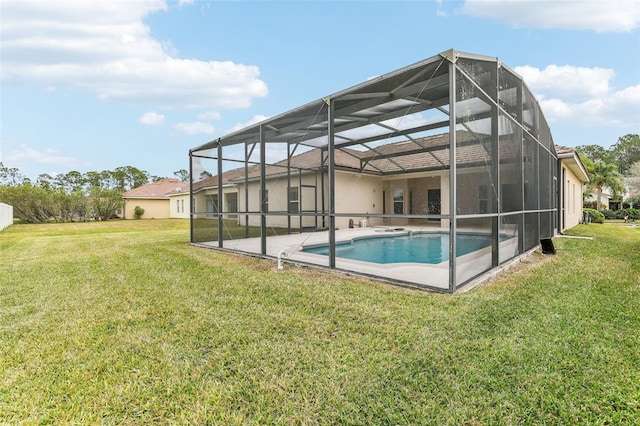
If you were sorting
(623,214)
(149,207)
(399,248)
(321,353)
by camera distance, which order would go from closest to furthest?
1. (321,353)
2. (399,248)
3. (623,214)
4. (149,207)

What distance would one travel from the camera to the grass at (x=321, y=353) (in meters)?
1.94

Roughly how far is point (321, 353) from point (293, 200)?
8.85 metres

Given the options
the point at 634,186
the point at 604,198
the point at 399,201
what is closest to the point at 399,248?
the point at 399,201

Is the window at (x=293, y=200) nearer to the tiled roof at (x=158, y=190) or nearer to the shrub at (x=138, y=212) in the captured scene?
the tiled roof at (x=158, y=190)

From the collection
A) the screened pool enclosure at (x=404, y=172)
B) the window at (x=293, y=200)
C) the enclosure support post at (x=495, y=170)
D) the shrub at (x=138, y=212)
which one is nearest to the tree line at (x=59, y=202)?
the shrub at (x=138, y=212)

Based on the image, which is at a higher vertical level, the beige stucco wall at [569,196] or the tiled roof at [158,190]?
the tiled roof at [158,190]

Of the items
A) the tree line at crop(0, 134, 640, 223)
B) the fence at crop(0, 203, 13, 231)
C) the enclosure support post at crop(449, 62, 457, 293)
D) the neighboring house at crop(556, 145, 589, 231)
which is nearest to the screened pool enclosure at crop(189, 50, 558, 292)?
the enclosure support post at crop(449, 62, 457, 293)

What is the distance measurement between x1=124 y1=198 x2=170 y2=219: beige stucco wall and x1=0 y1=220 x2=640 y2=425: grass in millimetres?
25569

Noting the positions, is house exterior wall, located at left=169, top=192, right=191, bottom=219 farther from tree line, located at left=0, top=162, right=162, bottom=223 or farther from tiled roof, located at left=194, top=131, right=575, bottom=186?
tiled roof, located at left=194, top=131, right=575, bottom=186

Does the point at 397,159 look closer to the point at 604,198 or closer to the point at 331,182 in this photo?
the point at 331,182

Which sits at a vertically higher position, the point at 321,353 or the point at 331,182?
the point at 331,182

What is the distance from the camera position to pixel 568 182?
13555 millimetres

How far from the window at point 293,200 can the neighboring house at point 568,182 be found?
30.7 ft

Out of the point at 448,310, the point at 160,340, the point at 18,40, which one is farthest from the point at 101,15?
the point at 448,310
